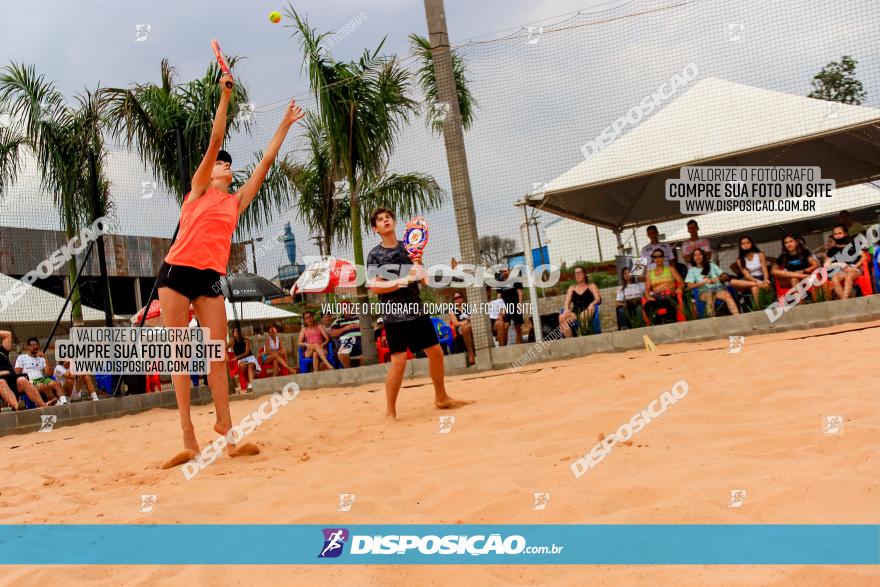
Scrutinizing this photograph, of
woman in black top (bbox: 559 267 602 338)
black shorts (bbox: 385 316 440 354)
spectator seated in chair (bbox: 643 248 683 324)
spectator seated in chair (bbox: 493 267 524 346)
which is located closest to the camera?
black shorts (bbox: 385 316 440 354)

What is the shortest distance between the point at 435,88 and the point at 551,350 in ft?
11.9

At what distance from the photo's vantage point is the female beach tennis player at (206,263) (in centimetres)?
405

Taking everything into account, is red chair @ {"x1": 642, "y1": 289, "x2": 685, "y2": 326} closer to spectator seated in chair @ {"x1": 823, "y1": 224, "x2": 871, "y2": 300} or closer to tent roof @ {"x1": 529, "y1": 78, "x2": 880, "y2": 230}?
spectator seated in chair @ {"x1": 823, "y1": 224, "x2": 871, "y2": 300}

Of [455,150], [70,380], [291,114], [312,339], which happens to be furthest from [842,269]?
[70,380]

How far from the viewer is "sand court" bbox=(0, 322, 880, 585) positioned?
2.16 metres

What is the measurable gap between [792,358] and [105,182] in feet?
26.0

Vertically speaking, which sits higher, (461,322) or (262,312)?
(262,312)

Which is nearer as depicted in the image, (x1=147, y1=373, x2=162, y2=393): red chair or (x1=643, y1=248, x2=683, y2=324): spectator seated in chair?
(x1=643, y1=248, x2=683, y2=324): spectator seated in chair

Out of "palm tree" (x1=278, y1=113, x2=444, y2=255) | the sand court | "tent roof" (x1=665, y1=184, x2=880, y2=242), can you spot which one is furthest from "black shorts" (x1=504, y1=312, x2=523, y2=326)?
"tent roof" (x1=665, y1=184, x2=880, y2=242)

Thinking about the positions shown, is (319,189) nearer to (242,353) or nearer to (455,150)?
(242,353)

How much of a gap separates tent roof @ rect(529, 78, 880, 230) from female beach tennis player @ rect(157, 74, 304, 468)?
5132 mm

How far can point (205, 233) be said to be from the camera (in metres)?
4.18

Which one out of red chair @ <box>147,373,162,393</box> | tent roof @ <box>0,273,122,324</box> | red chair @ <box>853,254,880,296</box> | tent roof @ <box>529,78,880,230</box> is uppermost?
tent roof @ <box>529,78,880,230</box>
